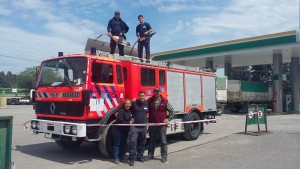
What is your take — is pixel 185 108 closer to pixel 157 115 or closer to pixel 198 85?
pixel 198 85

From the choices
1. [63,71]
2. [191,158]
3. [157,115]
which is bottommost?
[191,158]

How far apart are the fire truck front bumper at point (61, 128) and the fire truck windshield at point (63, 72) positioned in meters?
1.01

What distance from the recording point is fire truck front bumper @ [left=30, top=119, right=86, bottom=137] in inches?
310

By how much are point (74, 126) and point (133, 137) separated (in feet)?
4.87

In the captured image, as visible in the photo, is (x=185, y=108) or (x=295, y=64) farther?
(x=295, y=64)

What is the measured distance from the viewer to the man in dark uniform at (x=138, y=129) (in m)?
8.15

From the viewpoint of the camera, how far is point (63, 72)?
8617mm

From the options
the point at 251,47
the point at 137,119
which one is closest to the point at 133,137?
the point at 137,119

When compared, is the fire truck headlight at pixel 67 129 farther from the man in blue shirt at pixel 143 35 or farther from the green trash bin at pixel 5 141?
the man in blue shirt at pixel 143 35

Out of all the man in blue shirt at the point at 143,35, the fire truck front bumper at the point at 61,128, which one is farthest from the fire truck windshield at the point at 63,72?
the man in blue shirt at the point at 143,35

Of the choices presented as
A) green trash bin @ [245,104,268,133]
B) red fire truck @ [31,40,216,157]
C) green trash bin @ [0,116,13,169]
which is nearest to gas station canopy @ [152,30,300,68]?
green trash bin @ [245,104,268,133]

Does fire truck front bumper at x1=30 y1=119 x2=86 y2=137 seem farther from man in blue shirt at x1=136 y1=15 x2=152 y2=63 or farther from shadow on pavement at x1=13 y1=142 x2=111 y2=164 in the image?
man in blue shirt at x1=136 y1=15 x2=152 y2=63

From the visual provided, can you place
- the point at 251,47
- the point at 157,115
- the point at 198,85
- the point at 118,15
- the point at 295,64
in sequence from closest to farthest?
1. the point at 157,115
2. the point at 118,15
3. the point at 198,85
4. the point at 251,47
5. the point at 295,64

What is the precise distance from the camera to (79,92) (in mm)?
8141
